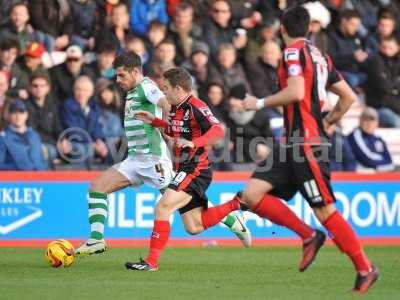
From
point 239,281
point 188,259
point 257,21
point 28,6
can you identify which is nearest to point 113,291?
point 239,281

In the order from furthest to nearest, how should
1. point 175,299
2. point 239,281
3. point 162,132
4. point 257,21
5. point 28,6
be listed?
point 257,21 → point 28,6 → point 162,132 → point 239,281 → point 175,299

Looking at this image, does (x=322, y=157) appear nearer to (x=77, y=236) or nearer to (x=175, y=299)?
(x=175, y=299)

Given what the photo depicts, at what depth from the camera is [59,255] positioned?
1165cm

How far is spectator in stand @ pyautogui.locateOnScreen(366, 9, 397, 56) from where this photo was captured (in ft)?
63.0

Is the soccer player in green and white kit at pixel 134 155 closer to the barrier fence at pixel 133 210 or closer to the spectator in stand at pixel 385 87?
the barrier fence at pixel 133 210

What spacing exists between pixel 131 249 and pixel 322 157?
5.69m

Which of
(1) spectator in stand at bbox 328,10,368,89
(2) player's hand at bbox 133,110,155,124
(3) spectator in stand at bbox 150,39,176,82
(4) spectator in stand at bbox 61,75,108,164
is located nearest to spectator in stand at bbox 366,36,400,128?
(1) spectator in stand at bbox 328,10,368,89

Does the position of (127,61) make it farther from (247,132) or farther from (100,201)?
(247,132)

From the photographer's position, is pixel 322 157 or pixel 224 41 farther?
pixel 224 41

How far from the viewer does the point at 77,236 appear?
611 inches

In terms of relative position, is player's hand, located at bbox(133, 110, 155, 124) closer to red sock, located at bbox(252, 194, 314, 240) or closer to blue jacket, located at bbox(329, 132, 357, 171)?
red sock, located at bbox(252, 194, 314, 240)

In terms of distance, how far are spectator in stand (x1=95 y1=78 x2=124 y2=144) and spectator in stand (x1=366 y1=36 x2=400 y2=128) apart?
14.0 ft

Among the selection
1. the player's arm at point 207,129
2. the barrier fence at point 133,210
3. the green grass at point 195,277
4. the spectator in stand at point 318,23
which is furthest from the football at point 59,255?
the spectator in stand at point 318,23

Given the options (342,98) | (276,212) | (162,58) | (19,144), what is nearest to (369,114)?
(162,58)
